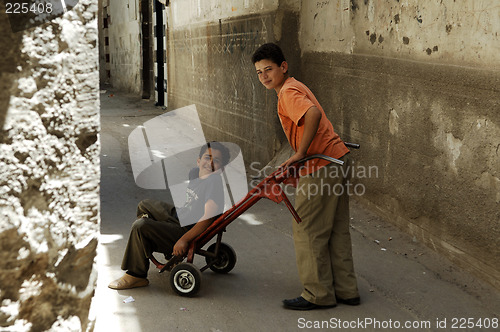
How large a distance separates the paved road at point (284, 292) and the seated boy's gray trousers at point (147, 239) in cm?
20

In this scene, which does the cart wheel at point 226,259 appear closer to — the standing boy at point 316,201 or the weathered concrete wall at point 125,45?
the standing boy at point 316,201

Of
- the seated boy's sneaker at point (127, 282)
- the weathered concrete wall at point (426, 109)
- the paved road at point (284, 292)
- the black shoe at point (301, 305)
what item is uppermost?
the weathered concrete wall at point (426, 109)

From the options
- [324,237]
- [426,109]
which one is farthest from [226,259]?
[426,109]

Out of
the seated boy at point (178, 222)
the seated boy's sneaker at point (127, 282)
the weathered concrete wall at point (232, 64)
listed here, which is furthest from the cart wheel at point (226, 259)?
the weathered concrete wall at point (232, 64)

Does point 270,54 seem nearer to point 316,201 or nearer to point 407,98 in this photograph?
point 316,201

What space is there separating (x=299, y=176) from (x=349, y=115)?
267 centimetres

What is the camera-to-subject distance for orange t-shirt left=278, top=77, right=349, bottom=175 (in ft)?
11.3

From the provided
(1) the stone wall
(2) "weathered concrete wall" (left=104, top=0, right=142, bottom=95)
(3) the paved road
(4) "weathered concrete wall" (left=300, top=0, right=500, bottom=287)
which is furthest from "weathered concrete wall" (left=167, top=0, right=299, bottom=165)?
(2) "weathered concrete wall" (left=104, top=0, right=142, bottom=95)

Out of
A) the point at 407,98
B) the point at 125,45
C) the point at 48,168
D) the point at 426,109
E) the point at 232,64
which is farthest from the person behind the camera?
the point at 125,45

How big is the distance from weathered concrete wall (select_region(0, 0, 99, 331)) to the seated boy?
2.38 metres

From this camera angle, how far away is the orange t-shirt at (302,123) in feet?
11.3

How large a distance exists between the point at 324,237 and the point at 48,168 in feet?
8.49

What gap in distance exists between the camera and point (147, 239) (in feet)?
12.7

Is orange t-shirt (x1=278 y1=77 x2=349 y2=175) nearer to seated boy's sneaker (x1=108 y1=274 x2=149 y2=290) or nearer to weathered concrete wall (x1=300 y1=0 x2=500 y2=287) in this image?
weathered concrete wall (x1=300 y1=0 x2=500 y2=287)
